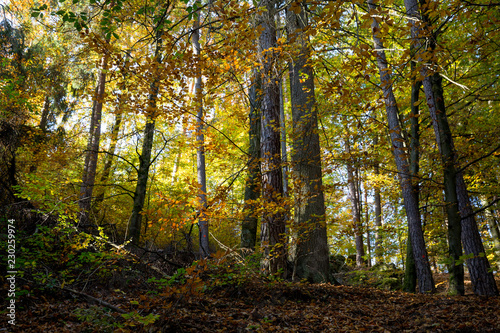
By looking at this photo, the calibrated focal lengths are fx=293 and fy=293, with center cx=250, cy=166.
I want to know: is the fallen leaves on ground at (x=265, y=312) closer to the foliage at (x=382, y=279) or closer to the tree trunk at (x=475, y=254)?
the tree trunk at (x=475, y=254)

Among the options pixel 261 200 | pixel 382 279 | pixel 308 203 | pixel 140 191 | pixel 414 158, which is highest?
pixel 414 158

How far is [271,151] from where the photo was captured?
598 centimetres

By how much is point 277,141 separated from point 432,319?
3827 millimetres

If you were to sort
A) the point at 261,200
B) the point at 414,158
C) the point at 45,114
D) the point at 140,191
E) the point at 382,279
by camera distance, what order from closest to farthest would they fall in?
1. the point at 261,200
2. the point at 414,158
3. the point at 140,191
4. the point at 382,279
5. the point at 45,114

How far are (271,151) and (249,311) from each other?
121 inches

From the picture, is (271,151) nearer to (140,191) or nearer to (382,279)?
(140,191)

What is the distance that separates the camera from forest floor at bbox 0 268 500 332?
3000 mm

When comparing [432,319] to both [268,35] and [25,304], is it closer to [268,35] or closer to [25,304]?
[25,304]

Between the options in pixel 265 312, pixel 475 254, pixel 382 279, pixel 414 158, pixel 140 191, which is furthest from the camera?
pixel 382 279

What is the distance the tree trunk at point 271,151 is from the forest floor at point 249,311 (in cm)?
78

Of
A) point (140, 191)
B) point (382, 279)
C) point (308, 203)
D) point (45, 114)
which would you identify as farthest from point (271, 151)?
point (45, 114)

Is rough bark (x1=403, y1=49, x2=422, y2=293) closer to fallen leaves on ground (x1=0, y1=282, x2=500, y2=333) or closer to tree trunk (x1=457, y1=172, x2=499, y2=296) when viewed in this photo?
tree trunk (x1=457, y1=172, x2=499, y2=296)

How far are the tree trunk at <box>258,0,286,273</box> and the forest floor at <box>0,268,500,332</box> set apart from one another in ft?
2.56

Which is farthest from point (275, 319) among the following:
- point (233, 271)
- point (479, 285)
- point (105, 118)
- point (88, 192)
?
point (105, 118)
